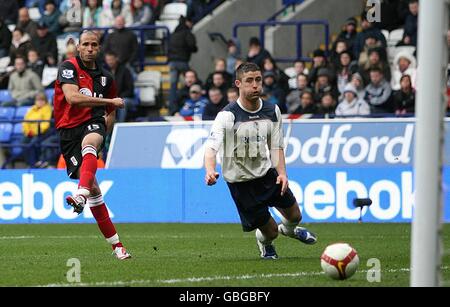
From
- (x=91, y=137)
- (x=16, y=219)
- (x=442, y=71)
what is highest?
(x=442, y=71)

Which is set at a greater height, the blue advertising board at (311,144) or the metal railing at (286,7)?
the metal railing at (286,7)

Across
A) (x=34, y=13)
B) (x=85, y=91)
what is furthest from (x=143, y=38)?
(x=85, y=91)

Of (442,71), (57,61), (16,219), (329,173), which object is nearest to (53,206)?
(16,219)

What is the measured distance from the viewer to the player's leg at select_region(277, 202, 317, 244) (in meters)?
11.6

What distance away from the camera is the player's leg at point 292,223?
11.6 m

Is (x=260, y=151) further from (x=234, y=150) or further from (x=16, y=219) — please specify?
(x=16, y=219)

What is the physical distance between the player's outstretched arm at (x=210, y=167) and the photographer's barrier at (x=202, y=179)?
764 centimetres

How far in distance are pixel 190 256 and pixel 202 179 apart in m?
7.18

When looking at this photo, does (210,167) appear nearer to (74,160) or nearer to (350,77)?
(74,160)

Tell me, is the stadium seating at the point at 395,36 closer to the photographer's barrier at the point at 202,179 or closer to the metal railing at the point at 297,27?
the metal railing at the point at 297,27

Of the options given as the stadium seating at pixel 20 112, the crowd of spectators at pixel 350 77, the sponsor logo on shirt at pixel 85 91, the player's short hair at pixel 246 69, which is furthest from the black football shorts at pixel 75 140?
the stadium seating at pixel 20 112

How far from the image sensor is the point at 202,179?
19297 millimetres

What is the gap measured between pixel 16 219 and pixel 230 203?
3.78 metres

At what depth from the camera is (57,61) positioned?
25.6m
